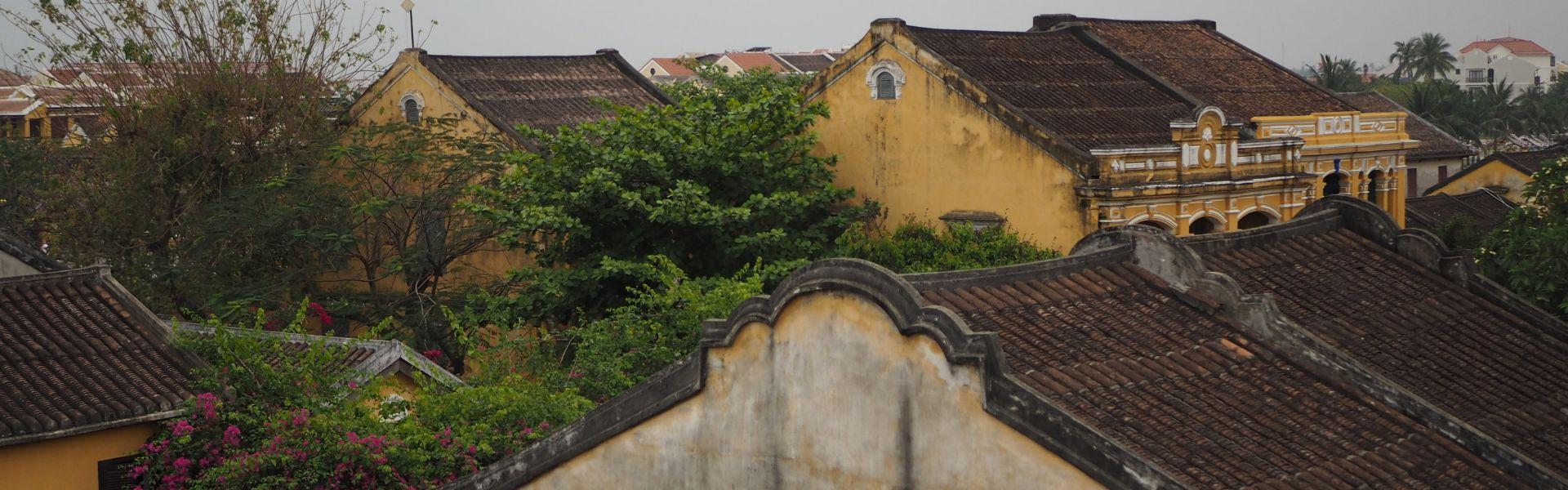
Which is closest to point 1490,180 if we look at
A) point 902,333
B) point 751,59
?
point 902,333

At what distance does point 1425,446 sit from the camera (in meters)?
10.1

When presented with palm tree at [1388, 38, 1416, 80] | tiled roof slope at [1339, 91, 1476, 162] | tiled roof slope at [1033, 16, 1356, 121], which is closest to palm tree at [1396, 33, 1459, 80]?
palm tree at [1388, 38, 1416, 80]

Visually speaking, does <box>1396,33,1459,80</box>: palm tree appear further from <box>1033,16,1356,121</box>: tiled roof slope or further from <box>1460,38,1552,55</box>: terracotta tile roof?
<box>1033,16,1356,121</box>: tiled roof slope

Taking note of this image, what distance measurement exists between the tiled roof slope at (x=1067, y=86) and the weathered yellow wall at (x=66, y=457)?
41.0 feet

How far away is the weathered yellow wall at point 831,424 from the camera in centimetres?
893

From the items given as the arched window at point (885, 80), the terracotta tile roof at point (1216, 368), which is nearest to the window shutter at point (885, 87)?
the arched window at point (885, 80)

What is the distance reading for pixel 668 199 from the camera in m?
21.8

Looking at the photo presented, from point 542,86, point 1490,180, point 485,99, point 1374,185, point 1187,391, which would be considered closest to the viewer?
point 1187,391

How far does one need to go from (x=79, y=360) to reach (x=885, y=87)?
1221 centimetres

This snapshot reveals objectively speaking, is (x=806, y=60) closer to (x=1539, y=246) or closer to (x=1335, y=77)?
(x=1335, y=77)

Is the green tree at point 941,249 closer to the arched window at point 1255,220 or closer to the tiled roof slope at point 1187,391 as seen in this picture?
the arched window at point 1255,220

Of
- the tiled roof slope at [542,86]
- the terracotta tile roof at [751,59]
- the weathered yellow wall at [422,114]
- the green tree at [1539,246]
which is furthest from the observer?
the terracotta tile roof at [751,59]

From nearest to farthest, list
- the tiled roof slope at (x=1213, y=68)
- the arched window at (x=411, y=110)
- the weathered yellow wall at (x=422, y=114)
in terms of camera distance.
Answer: the tiled roof slope at (x=1213, y=68), the weathered yellow wall at (x=422, y=114), the arched window at (x=411, y=110)

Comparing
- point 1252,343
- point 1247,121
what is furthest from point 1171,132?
point 1252,343
